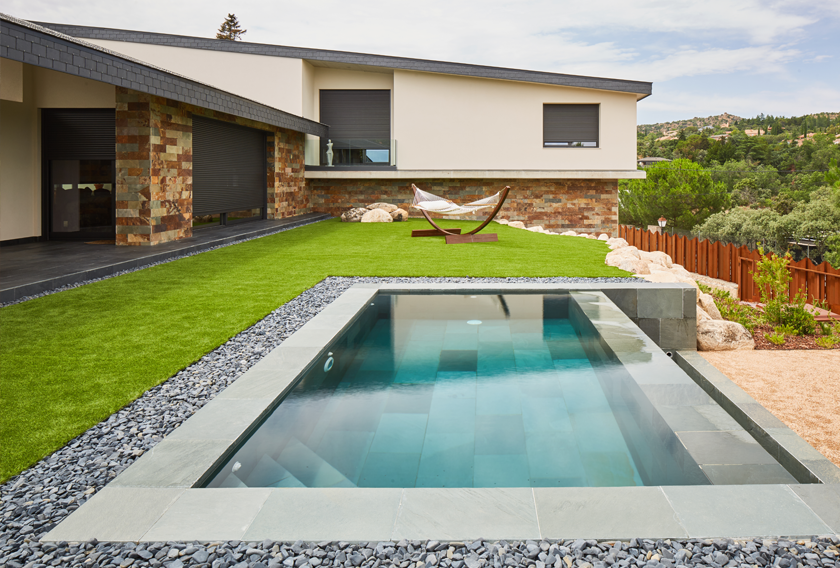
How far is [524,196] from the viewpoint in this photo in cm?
1891

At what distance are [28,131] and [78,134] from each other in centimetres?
80

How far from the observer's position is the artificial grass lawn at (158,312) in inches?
128

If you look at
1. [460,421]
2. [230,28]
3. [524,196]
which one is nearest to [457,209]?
[524,196]

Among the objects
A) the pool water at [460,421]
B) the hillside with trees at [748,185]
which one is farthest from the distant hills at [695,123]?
the pool water at [460,421]

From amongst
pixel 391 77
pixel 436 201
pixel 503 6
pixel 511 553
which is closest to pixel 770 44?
pixel 503 6

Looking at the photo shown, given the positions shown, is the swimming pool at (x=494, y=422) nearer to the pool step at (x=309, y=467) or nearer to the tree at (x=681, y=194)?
the pool step at (x=309, y=467)

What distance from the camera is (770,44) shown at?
68.4 m

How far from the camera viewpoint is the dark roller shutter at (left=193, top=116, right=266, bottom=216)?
11.6 meters

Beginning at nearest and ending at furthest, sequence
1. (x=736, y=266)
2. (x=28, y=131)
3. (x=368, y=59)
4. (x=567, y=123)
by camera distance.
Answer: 1. (x=28, y=131)
2. (x=736, y=266)
3. (x=368, y=59)
4. (x=567, y=123)

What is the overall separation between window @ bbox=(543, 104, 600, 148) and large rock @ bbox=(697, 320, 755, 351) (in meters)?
12.5

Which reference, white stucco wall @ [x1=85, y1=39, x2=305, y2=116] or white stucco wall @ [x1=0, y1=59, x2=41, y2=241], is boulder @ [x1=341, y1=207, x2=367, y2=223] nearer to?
white stucco wall @ [x1=85, y1=39, x2=305, y2=116]

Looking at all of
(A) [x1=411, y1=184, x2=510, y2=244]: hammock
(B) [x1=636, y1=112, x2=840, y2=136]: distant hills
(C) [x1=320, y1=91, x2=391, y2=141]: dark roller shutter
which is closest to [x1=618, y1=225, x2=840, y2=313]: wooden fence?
(A) [x1=411, y1=184, x2=510, y2=244]: hammock

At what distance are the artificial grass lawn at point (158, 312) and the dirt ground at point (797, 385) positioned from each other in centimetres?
203

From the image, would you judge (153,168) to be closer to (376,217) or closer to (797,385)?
(376,217)
